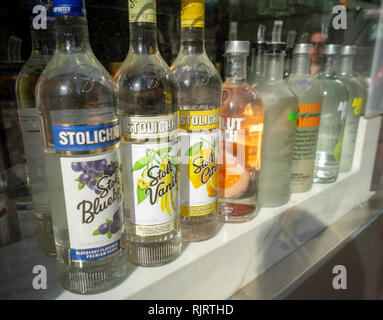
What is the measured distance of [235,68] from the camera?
58 cm

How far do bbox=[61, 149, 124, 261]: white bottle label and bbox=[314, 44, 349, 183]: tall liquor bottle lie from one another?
2.00ft

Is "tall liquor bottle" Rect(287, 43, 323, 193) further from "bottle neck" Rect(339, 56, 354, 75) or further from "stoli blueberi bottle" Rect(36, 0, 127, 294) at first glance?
"stoli blueberi bottle" Rect(36, 0, 127, 294)

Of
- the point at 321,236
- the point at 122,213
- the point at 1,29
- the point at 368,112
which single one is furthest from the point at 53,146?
the point at 368,112

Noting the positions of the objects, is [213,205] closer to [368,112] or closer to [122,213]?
[122,213]

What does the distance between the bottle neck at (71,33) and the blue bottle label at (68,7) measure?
2 cm

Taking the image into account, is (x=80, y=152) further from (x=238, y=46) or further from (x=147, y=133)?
(x=238, y=46)

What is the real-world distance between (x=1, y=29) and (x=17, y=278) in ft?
1.28

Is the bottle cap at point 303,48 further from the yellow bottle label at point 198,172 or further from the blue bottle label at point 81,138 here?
the blue bottle label at point 81,138

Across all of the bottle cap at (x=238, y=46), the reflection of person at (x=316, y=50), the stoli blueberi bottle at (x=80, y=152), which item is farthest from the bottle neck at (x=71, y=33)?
the reflection of person at (x=316, y=50)

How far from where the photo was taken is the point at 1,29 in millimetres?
486

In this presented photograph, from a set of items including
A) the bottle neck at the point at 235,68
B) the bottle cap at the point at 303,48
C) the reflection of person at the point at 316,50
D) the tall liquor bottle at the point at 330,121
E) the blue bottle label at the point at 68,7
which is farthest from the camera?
the reflection of person at the point at 316,50

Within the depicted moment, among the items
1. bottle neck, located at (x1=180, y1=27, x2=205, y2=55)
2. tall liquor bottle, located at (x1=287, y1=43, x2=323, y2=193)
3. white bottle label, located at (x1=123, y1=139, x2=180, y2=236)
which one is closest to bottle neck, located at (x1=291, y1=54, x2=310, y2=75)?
tall liquor bottle, located at (x1=287, y1=43, x2=323, y2=193)

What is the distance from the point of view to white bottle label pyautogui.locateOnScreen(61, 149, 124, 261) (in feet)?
1.24

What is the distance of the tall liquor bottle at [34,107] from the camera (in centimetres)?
44
